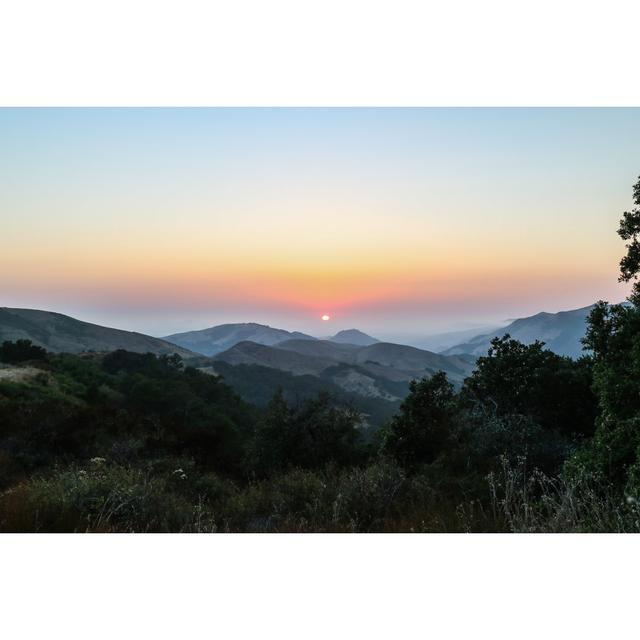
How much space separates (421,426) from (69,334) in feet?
363

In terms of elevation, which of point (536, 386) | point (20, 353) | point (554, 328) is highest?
point (554, 328)

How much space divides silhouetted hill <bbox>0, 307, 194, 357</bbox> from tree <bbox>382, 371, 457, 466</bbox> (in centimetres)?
8837

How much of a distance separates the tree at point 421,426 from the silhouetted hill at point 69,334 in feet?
290

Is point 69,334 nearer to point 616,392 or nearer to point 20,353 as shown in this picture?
point 20,353

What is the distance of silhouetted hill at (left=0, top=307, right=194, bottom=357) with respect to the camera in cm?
9556

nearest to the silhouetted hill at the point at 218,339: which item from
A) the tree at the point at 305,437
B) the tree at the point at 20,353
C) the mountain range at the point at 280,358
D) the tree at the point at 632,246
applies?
the mountain range at the point at 280,358

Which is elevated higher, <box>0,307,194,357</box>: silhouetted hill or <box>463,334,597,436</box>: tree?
<box>0,307,194,357</box>: silhouetted hill

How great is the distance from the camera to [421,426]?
41.7 feet

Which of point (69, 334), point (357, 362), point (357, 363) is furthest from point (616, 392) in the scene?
point (357, 362)

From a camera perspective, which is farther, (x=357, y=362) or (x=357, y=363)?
(x=357, y=362)

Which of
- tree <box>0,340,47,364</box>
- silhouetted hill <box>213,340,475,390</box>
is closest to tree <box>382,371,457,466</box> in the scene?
tree <box>0,340,47,364</box>

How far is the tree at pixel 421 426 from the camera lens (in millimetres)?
12427

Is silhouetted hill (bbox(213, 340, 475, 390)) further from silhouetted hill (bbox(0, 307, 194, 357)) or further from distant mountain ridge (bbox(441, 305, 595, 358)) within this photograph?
silhouetted hill (bbox(0, 307, 194, 357))
